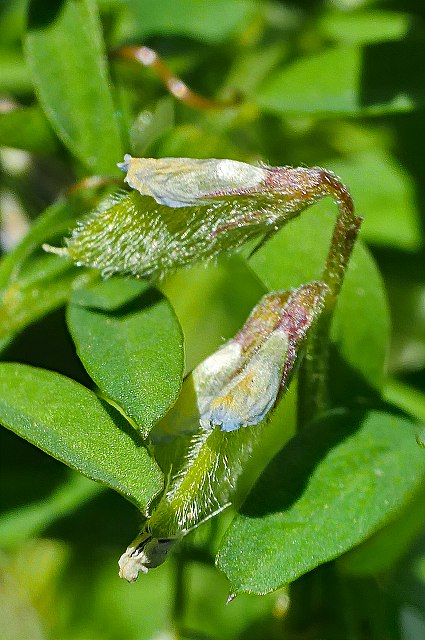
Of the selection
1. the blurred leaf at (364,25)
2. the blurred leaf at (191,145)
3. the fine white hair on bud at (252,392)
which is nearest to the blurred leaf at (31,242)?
the blurred leaf at (191,145)

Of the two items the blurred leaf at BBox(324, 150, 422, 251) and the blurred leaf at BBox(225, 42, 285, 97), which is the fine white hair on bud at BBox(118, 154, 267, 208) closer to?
the blurred leaf at BBox(324, 150, 422, 251)

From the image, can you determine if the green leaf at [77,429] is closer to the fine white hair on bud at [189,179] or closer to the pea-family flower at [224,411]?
the pea-family flower at [224,411]

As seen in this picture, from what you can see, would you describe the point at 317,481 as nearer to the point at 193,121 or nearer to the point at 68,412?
the point at 68,412

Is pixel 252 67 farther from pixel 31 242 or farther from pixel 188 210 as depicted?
pixel 188 210

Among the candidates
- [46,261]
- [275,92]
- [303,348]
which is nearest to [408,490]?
[303,348]

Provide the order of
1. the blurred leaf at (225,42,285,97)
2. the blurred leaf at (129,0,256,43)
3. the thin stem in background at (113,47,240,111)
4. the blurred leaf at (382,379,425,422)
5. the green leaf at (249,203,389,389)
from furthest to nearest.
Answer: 1. the blurred leaf at (225,42,285,97)
2. the blurred leaf at (129,0,256,43)
3. the thin stem in background at (113,47,240,111)
4. the blurred leaf at (382,379,425,422)
5. the green leaf at (249,203,389,389)

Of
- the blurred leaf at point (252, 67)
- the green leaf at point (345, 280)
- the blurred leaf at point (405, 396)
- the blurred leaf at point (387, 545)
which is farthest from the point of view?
the blurred leaf at point (252, 67)

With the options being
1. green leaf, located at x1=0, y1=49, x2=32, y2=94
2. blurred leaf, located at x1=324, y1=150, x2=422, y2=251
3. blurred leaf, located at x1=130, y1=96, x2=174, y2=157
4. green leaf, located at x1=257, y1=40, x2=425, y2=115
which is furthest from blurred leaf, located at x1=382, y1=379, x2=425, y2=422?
green leaf, located at x1=0, y1=49, x2=32, y2=94
